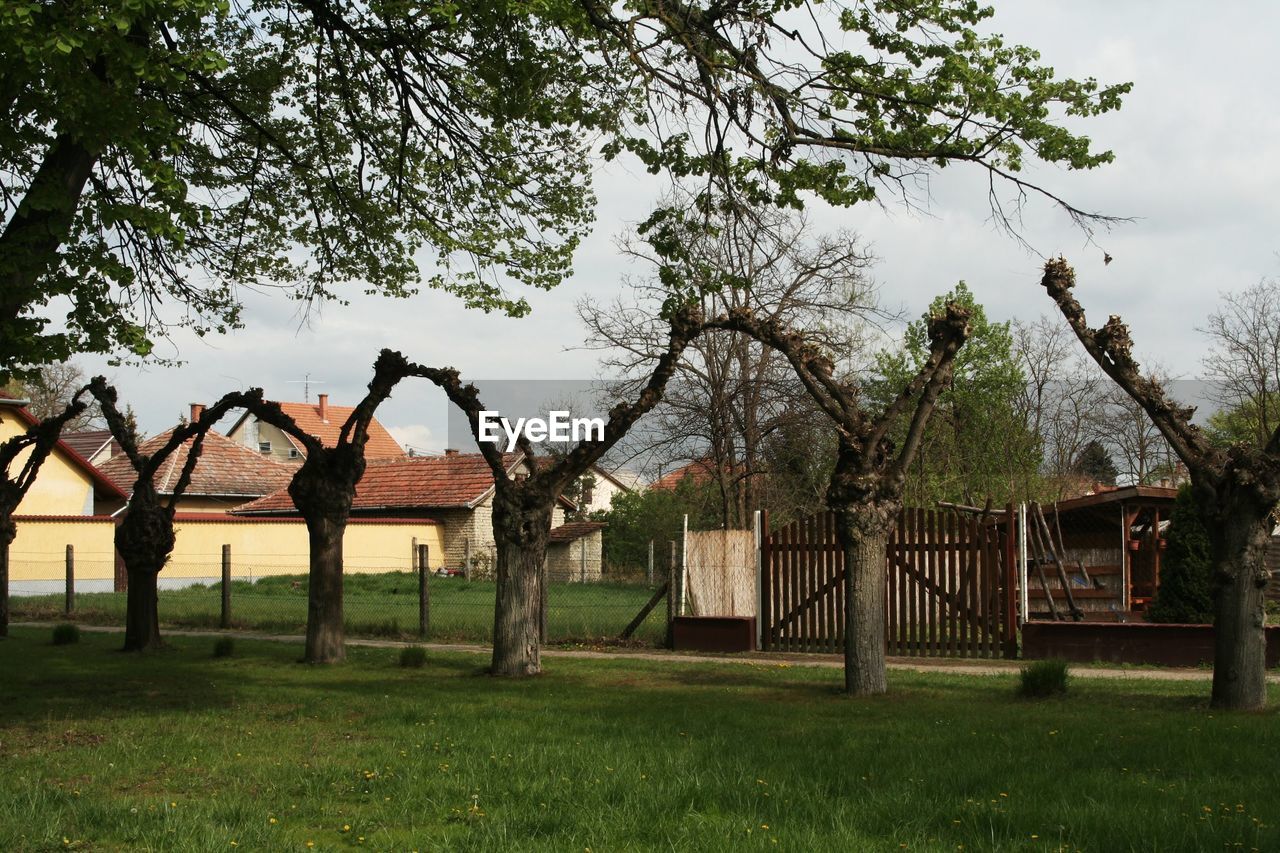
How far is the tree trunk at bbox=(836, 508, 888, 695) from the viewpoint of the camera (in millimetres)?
11672

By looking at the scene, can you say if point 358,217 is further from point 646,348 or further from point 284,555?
point 284,555

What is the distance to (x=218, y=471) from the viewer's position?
49875mm

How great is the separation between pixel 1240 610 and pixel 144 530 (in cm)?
1337

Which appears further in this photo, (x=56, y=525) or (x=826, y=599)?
(x=56, y=525)

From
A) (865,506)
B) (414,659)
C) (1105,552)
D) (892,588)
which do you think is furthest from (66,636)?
(1105,552)

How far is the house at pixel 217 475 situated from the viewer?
1907 inches

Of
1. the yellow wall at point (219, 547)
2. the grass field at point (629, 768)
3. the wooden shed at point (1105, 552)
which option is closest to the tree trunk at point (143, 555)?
the grass field at point (629, 768)

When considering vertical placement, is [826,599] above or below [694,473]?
below

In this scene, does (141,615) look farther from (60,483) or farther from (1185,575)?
(60,483)

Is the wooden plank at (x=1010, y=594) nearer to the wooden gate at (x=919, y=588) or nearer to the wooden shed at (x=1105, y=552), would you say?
the wooden gate at (x=919, y=588)

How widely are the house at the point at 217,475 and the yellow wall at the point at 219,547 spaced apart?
9.82 meters

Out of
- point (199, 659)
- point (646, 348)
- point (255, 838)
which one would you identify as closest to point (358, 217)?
point (199, 659)

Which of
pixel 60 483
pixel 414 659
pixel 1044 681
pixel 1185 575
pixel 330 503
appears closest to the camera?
pixel 1044 681

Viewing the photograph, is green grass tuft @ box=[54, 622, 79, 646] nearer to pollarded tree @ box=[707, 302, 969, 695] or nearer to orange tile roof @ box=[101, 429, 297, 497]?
pollarded tree @ box=[707, 302, 969, 695]
